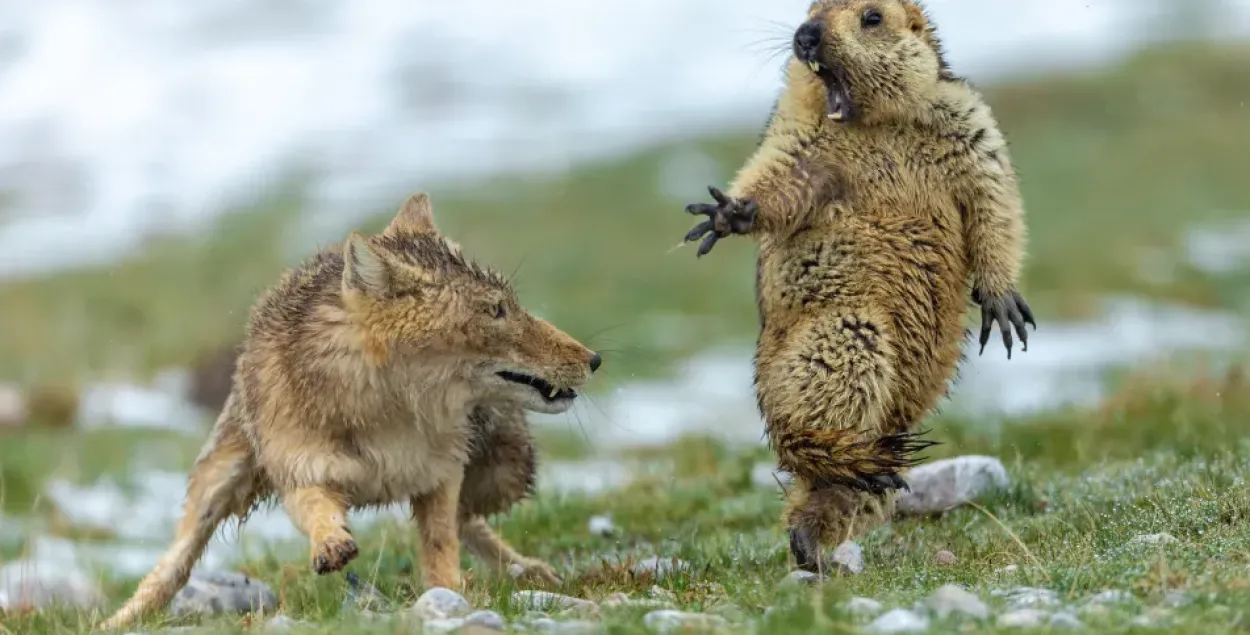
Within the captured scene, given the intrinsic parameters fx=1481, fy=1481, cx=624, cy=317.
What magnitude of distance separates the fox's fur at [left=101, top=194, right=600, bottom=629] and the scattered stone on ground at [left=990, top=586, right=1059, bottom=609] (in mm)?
2422

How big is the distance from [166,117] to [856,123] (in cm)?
5124

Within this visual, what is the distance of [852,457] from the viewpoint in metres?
6.82

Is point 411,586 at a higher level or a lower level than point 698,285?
lower

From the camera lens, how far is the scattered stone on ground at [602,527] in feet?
31.0

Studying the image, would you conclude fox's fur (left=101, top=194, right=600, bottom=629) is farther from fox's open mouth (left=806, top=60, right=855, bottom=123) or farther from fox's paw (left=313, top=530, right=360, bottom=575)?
fox's open mouth (left=806, top=60, right=855, bottom=123)

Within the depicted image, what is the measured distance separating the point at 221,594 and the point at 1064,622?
15.4ft

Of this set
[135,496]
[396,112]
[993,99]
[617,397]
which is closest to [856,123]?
[135,496]

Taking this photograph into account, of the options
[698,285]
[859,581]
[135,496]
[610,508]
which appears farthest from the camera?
[698,285]

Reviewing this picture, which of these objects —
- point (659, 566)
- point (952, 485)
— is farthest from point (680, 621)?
point (952, 485)

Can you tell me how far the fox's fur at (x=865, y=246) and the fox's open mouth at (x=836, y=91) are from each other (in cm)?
1

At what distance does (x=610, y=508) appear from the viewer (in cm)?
1004

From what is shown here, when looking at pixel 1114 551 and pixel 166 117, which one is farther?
pixel 166 117

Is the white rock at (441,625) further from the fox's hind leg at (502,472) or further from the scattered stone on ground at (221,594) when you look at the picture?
the fox's hind leg at (502,472)

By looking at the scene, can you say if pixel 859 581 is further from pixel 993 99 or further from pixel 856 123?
pixel 993 99
